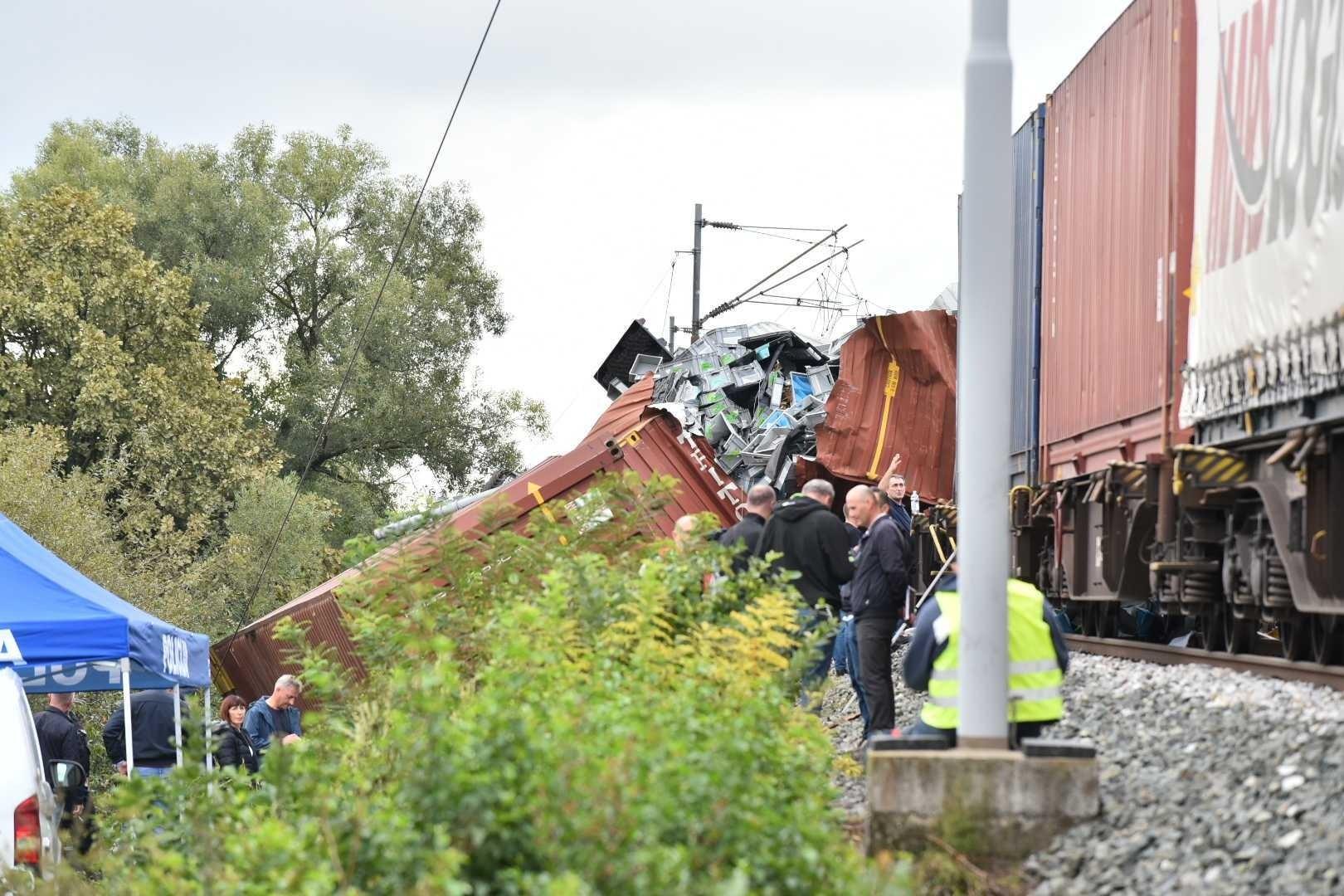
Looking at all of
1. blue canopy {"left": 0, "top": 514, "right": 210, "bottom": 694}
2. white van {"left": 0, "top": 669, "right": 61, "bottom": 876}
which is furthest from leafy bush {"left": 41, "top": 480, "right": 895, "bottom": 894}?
blue canopy {"left": 0, "top": 514, "right": 210, "bottom": 694}

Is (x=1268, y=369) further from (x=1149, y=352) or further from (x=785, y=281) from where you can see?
(x=785, y=281)

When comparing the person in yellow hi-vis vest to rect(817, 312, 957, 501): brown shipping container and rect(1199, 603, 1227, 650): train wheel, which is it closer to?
rect(1199, 603, 1227, 650): train wheel

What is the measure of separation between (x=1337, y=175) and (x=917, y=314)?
10759 millimetres

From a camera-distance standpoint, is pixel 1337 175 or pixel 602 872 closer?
pixel 602 872

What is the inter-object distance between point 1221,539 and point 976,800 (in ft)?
15.0

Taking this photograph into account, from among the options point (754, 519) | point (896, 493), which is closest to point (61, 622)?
point (754, 519)

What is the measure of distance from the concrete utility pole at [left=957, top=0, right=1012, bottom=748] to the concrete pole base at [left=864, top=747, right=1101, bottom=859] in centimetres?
27

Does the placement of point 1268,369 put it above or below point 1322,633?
above

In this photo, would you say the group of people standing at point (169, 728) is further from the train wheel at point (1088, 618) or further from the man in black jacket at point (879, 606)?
the train wheel at point (1088, 618)

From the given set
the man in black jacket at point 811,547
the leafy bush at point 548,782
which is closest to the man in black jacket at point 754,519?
the man in black jacket at point 811,547

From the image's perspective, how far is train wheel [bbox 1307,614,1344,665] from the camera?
862cm

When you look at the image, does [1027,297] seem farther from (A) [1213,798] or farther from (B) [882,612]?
(A) [1213,798]

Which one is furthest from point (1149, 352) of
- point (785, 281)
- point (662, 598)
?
point (785, 281)

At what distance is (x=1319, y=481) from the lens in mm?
7844
